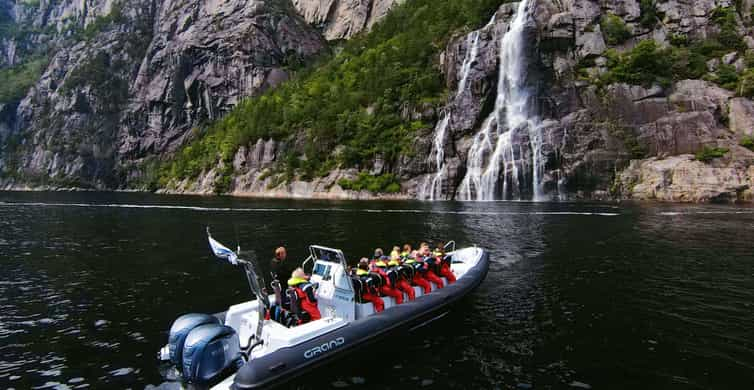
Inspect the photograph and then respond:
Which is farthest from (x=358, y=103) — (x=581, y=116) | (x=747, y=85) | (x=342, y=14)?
(x=342, y=14)

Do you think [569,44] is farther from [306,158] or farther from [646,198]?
[306,158]

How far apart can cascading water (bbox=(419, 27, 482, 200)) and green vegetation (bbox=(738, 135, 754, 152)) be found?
36.9 meters

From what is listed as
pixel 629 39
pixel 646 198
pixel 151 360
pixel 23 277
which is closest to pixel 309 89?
pixel 629 39

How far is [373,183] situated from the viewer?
240ft

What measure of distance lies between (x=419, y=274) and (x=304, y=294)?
4.77 meters

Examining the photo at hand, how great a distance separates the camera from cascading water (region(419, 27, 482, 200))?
6738 centimetres

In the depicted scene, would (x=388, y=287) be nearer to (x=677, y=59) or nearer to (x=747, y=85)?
(x=747, y=85)

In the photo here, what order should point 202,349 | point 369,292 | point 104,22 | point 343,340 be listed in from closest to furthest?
1. point 202,349
2. point 343,340
3. point 369,292
4. point 104,22

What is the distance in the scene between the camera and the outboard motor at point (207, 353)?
847 cm

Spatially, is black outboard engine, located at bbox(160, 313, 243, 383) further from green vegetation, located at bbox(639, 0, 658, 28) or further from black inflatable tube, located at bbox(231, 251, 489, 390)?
green vegetation, located at bbox(639, 0, 658, 28)

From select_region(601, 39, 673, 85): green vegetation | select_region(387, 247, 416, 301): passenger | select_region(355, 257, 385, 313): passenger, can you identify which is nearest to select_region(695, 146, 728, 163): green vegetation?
select_region(601, 39, 673, 85): green vegetation

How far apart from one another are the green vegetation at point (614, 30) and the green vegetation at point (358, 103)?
21.3 metres

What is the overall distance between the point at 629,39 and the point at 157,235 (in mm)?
71800

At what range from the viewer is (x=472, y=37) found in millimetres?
75625
